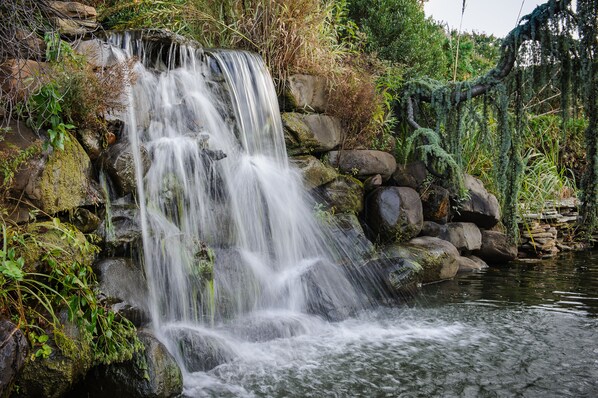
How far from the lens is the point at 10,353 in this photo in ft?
9.50

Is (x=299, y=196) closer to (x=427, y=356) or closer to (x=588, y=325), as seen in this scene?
(x=427, y=356)

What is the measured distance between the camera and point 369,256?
6.66 m

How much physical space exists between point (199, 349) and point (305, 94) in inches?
172

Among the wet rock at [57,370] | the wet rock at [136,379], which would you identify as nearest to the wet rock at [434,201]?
the wet rock at [136,379]

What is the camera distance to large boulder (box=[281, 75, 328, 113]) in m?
7.21

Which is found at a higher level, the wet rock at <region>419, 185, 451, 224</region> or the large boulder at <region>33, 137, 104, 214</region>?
the large boulder at <region>33, 137, 104, 214</region>

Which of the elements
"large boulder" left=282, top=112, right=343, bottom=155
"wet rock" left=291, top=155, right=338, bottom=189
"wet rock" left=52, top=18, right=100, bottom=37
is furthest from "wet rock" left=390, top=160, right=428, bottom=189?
"wet rock" left=52, top=18, right=100, bottom=37

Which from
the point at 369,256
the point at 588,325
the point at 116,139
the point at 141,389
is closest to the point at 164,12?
the point at 116,139

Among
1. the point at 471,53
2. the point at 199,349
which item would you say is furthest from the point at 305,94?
the point at 471,53

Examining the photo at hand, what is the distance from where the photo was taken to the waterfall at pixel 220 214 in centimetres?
456

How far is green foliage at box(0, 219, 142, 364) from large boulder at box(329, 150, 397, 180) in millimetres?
4363

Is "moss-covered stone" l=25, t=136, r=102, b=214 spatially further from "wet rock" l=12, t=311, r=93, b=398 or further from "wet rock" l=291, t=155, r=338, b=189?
"wet rock" l=291, t=155, r=338, b=189

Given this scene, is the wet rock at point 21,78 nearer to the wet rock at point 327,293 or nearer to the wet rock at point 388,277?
the wet rock at point 327,293

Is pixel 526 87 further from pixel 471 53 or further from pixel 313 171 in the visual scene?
pixel 471 53
